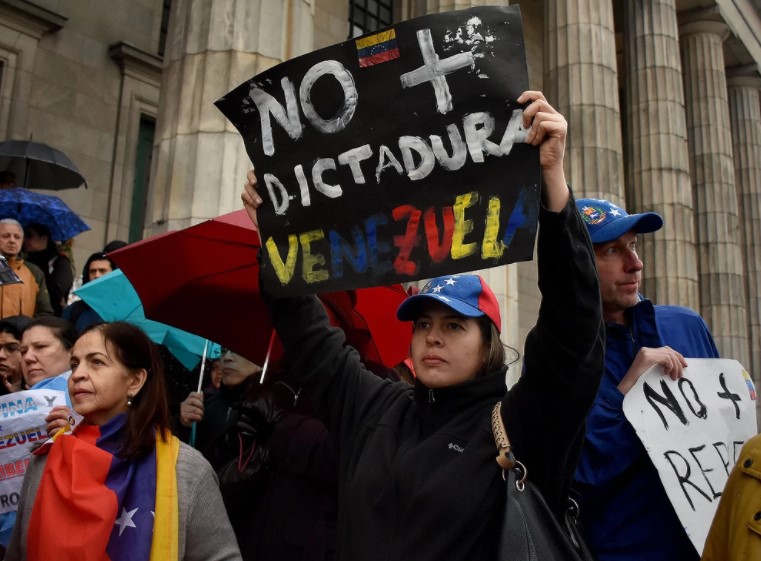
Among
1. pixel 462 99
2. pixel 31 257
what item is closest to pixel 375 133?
pixel 462 99

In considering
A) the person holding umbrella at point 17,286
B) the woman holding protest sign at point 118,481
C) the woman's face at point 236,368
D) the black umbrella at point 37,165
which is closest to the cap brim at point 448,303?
the woman holding protest sign at point 118,481

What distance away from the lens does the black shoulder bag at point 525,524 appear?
1762 mm

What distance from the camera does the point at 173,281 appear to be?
3.88m

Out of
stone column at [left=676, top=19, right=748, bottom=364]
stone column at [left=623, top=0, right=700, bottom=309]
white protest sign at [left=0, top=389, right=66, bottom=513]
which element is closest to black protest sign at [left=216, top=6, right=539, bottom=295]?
white protest sign at [left=0, top=389, right=66, bottom=513]

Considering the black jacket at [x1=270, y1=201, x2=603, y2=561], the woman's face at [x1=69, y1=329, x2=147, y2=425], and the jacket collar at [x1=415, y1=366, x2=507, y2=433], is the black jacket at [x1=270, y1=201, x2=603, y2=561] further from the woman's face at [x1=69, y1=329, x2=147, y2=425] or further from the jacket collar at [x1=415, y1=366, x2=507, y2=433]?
the woman's face at [x1=69, y1=329, x2=147, y2=425]

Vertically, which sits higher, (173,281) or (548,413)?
(173,281)

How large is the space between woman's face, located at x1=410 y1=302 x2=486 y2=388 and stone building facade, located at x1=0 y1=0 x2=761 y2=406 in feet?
13.2

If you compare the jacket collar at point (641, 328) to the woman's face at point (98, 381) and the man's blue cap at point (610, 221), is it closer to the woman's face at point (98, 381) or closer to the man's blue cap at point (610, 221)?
the man's blue cap at point (610, 221)

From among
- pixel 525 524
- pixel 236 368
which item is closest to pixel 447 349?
pixel 525 524

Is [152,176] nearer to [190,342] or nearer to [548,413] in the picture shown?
[190,342]

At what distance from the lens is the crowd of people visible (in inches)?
78.1

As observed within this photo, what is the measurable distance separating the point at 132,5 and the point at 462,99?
10892 millimetres

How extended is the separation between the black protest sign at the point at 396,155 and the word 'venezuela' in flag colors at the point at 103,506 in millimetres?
813

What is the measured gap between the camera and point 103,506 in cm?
240
